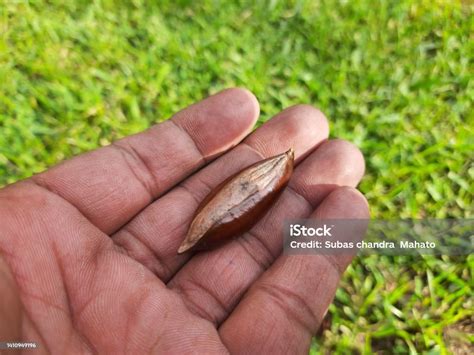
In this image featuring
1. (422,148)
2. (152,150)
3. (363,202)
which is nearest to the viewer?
(363,202)

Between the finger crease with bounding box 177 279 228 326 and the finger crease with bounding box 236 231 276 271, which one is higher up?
the finger crease with bounding box 236 231 276 271

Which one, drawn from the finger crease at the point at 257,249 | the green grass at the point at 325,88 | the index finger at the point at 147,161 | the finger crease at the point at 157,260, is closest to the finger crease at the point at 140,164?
the index finger at the point at 147,161

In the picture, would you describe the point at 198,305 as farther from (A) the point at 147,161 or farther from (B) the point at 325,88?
(B) the point at 325,88

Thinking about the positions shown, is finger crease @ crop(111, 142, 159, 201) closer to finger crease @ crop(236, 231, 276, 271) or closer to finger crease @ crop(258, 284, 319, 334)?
finger crease @ crop(236, 231, 276, 271)

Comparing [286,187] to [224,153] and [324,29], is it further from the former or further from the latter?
Result: [324,29]

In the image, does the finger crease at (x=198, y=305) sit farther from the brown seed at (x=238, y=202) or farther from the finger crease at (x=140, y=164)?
the finger crease at (x=140, y=164)

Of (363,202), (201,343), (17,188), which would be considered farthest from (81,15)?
(201,343)

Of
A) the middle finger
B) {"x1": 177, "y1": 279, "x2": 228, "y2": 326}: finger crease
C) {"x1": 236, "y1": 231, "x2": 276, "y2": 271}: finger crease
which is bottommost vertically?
{"x1": 177, "y1": 279, "x2": 228, "y2": 326}: finger crease

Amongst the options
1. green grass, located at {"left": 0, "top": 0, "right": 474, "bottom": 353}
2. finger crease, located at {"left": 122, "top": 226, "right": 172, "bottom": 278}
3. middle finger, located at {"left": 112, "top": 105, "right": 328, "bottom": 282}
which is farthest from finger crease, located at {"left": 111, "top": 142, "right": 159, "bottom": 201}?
green grass, located at {"left": 0, "top": 0, "right": 474, "bottom": 353}
